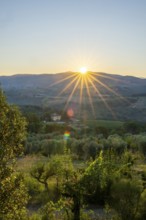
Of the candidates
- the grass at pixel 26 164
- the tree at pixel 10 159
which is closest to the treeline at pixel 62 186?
the tree at pixel 10 159

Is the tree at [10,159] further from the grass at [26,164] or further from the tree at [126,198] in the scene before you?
the grass at [26,164]

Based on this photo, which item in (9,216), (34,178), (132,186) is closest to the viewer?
(9,216)

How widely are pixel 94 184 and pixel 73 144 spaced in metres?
26.2

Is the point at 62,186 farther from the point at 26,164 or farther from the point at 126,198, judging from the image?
the point at 26,164

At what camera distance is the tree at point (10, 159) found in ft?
35.0

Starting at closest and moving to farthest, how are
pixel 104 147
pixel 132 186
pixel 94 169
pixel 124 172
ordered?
pixel 132 186
pixel 94 169
pixel 124 172
pixel 104 147

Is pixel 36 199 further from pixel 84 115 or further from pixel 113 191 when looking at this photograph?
pixel 84 115

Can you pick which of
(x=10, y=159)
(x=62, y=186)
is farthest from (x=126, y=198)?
(x=10, y=159)

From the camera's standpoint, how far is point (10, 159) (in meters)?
11.3

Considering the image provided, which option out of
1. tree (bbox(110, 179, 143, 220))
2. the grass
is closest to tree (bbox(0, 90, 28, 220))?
tree (bbox(110, 179, 143, 220))

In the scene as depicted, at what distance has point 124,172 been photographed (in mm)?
21078

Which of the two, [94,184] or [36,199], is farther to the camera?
[36,199]

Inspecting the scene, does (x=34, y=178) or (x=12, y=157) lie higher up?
(x=12, y=157)

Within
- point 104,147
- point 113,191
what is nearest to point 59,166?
point 113,191
